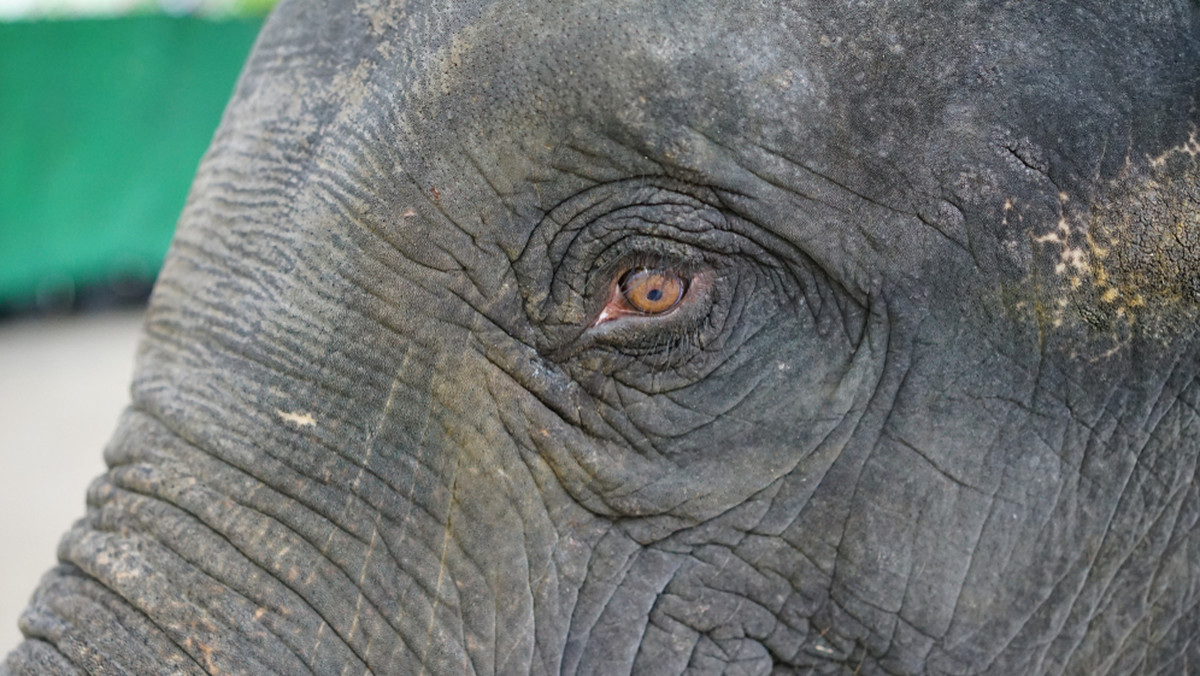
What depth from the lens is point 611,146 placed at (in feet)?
6.97

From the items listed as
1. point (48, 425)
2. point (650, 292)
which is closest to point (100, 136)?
point (48, 425)

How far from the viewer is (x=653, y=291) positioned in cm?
217

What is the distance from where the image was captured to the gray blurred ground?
22.5 feet

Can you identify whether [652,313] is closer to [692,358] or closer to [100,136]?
[692,358]

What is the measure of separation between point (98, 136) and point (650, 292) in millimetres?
10763

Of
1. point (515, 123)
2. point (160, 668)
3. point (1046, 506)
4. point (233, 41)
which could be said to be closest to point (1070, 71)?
point (1046, 506)

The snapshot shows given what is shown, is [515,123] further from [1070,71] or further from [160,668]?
[160,668]

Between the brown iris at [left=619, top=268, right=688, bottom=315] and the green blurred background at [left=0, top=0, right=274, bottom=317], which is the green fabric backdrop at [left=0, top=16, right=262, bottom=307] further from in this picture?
the brown iris at [left=619, top=268, right=688, bottom=315]

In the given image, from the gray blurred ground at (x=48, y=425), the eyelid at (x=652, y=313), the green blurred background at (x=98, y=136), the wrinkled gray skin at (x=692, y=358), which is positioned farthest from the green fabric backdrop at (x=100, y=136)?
the eyelid at (x=652, y=313)

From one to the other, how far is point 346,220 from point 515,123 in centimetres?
33

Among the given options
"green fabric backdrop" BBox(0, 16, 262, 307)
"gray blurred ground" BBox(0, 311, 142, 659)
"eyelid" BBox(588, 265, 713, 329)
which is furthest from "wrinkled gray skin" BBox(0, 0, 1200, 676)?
"green fabric backdrop" BBox(0, 16, 262, 307)

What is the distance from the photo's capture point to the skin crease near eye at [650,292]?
2168 millimetres

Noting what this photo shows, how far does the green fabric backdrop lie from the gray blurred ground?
0.67 metres

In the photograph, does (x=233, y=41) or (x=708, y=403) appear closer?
(x=708, y=403)
